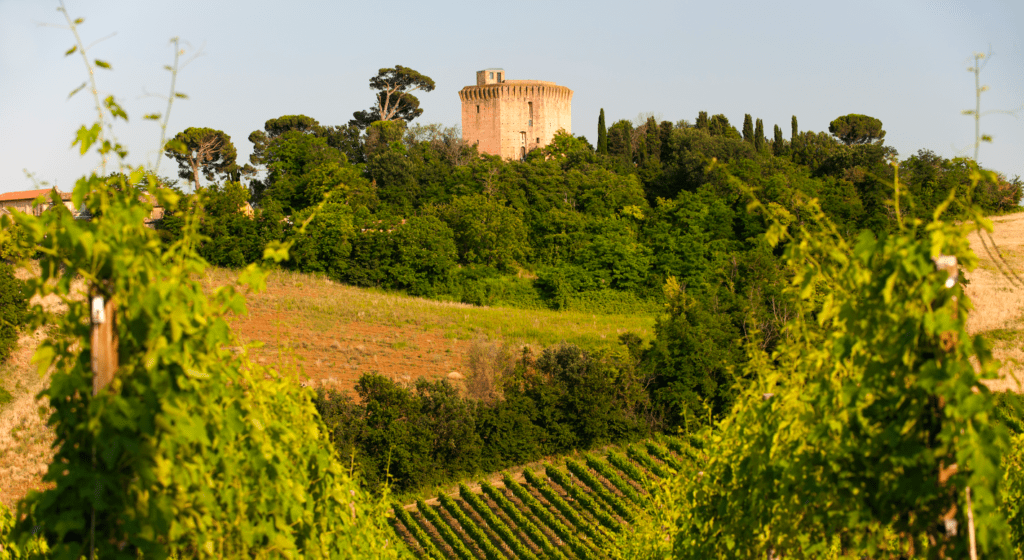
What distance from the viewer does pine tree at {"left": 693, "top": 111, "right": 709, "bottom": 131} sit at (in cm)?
5541

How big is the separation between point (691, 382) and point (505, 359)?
6.77 meters

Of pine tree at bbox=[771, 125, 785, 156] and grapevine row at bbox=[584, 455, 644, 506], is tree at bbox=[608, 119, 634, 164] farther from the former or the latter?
grapevine row at bbox=[584, 455, 644, 506]

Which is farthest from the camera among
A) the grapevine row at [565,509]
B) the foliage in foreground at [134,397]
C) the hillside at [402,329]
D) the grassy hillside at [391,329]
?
the grassy hillside at [391,329]

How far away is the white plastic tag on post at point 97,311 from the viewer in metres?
2.79

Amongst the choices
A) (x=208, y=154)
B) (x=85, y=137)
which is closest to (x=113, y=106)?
(x=85, y=137)

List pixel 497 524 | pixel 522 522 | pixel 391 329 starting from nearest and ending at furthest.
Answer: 1. pixel 497 524
2. pixel 522 522
3. pixel 391 329

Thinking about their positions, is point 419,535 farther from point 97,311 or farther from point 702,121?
point 702,121

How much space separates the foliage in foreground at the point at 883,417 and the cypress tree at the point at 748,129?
177 ft

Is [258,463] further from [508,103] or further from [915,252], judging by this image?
[508,103]

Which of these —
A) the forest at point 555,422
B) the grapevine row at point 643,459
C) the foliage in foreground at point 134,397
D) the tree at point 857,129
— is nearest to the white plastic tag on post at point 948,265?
the forest at point 555,422

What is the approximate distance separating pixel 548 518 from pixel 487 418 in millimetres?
6148

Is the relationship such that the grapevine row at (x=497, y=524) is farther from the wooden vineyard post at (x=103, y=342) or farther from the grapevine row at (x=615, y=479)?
the wooden vineyard post at (x=103, y=342)

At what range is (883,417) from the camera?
9.81 feet

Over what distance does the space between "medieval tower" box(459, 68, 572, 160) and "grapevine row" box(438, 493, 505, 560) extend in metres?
36.0
